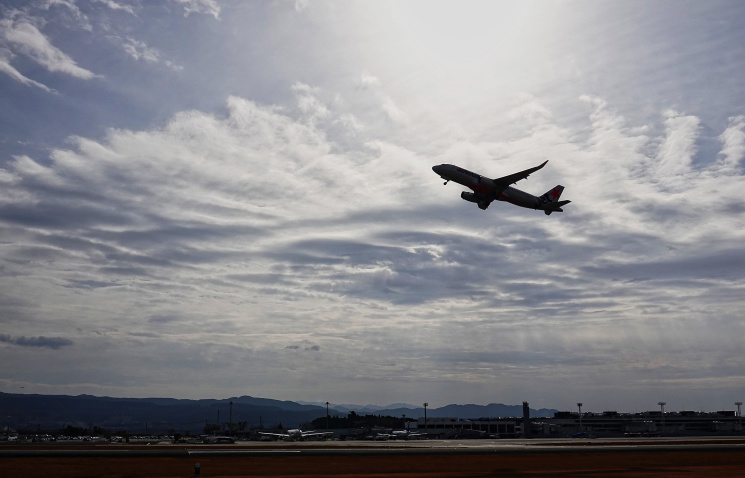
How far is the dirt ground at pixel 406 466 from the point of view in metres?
54.6

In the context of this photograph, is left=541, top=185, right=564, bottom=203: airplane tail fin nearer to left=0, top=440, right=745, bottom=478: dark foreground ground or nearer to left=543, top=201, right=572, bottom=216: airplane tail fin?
left=543, top=201, right=572, bottom=216: airplane tail fin

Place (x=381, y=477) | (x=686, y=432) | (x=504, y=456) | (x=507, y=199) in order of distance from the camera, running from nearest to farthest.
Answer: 1. (x=381, y=477)
2. (x=504, y=456)
3. (x=507, y=199)
4. (x=686, y=432)

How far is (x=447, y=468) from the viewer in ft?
201

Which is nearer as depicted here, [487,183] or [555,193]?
[487,183]

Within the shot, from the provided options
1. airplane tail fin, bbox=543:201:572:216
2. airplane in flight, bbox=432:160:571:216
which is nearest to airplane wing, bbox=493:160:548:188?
airplane in flight, bbox=432:160:571:216

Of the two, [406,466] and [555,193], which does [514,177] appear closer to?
[555,193]

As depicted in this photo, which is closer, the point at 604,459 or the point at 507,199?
the point at 604,459

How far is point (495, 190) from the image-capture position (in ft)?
292

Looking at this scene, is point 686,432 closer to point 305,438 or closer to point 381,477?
point 305,438

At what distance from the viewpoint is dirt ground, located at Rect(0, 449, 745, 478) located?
54625 millimetres

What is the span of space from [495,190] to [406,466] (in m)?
42.6

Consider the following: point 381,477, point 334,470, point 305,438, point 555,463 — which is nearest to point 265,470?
point 334,470

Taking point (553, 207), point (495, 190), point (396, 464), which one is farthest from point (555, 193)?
point (396, 464)

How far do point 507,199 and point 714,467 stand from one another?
4397 cm
